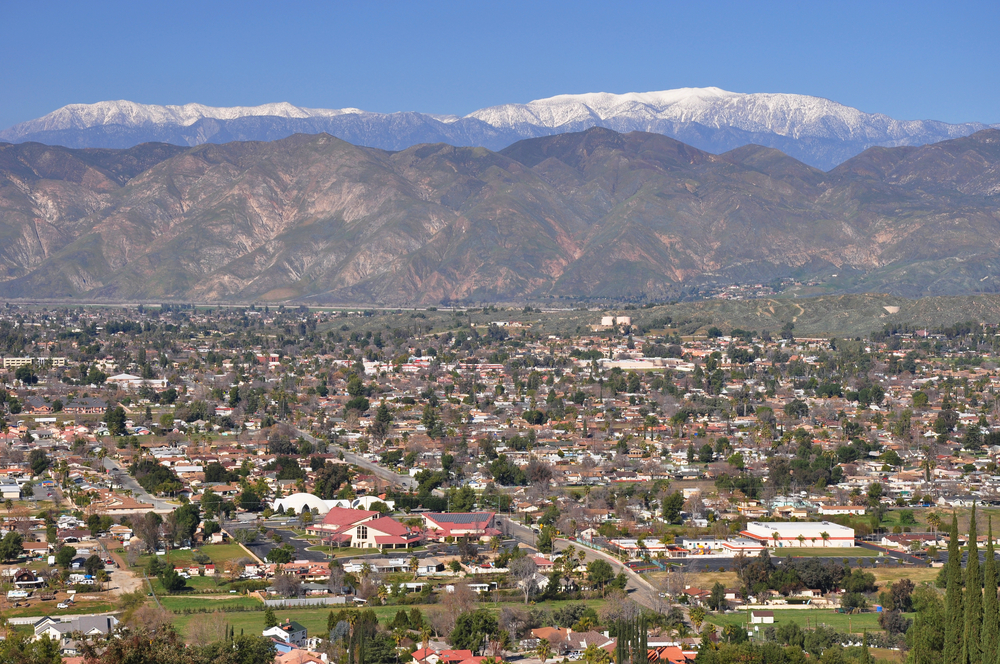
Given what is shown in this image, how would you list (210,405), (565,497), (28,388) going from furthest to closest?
1. (28,388)
2. (210,405)
3. (565,497)

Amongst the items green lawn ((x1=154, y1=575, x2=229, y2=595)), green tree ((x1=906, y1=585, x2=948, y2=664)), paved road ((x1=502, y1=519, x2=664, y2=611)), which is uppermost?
green tree ((x1=906, y1=585, x2=948, y2=664))

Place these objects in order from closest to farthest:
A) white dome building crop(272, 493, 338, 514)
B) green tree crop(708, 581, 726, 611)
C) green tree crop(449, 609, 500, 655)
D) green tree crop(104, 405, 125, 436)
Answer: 1. green tree crop(449, 609, 500, 655)
2. green tree crop(708, 581, 726, 611)
3. white dome building crop(272, 493, 338, 514)
4. green tree crop(104, 405, 125, 436)

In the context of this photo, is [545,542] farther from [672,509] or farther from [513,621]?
[513,621]

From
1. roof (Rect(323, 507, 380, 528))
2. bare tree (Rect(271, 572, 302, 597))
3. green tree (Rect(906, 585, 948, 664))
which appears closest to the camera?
green tree (Rect(906, 585, 948, 664))

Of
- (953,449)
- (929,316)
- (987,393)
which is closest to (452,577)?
(953,449)

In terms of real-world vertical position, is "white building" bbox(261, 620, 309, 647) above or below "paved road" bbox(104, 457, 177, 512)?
above

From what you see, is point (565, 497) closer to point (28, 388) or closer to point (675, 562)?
point (675, 562)

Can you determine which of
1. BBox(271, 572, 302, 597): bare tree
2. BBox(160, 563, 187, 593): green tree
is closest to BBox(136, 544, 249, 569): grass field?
BBox(160, 563, 187, 593): green tree

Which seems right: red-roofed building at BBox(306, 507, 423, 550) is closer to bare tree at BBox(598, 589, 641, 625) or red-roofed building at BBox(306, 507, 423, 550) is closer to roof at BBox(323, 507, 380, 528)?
roof at BBox(323, 507, 380, 528)
